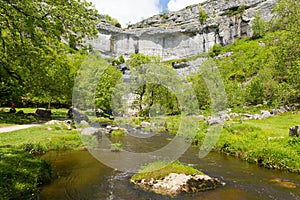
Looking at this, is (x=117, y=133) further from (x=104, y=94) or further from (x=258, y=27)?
(x=258, y=27)

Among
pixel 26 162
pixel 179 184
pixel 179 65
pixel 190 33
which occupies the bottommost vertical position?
pixel 179 184

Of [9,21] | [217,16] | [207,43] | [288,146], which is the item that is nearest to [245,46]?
[207,43]

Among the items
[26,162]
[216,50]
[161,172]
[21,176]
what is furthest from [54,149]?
[216,50]

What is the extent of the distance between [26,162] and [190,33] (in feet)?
367

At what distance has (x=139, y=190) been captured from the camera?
28.6ft

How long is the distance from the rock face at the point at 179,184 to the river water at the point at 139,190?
333mm

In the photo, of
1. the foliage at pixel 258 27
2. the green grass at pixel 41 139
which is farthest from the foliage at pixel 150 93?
the foliage at pixel 258 27

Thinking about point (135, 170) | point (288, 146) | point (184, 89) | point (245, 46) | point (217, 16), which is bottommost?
point (135, 170)

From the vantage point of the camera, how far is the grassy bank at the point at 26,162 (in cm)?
756

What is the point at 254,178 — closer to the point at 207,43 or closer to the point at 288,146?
the point at 288,146

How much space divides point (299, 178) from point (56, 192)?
10.2 metres

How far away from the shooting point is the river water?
27.2 ft

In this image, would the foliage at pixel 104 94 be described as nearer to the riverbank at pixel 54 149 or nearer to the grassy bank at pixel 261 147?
the riverbank at pixel 54 149

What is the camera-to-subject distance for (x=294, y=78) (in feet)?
99.4
